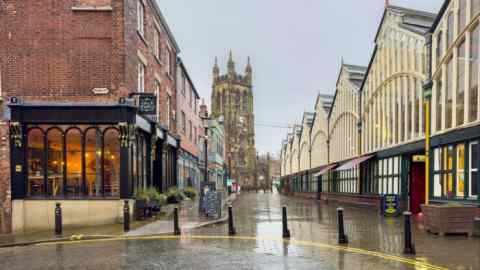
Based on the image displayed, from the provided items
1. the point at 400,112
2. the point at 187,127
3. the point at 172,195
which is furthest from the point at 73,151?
the point at 187,127

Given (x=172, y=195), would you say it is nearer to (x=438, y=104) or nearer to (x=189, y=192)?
(x=189, y=192)

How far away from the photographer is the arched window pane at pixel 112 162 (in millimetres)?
16234

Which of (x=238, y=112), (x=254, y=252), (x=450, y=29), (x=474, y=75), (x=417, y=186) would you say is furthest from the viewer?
(x=238, y=112)

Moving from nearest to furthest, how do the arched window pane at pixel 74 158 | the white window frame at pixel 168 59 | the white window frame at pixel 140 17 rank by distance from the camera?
the arched window pane at pixel 74 158 → the white window frame at pixel 140 17 → the white window frame at pixel 168 59

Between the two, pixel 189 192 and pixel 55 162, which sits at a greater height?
pixel 55 162

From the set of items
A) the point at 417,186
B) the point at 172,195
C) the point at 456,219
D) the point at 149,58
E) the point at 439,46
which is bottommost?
the point at 172,195

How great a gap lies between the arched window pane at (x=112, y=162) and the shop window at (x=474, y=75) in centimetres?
1344

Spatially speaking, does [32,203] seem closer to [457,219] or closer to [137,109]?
[137,109]

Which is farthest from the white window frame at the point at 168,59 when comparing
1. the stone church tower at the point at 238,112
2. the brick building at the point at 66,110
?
the stone church tower at the point at 238,112

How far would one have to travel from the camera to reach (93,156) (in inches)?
645

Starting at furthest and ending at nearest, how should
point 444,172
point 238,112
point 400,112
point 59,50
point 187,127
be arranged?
point 238,112
point 187,127
point 400,112
point 59,50
point 444,172

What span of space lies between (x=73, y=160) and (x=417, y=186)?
54.6ft

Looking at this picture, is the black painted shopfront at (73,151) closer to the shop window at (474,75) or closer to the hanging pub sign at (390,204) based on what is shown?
the hanging pub sign at (390,204)

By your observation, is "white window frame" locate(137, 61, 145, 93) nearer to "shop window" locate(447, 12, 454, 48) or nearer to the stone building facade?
the stone building facade
